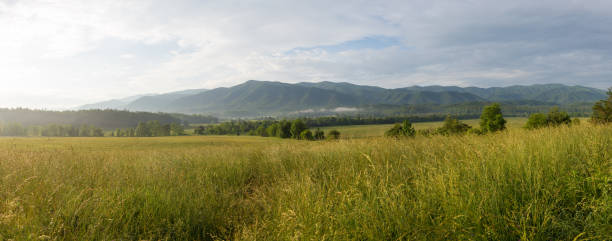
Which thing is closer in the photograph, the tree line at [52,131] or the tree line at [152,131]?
the tree line at [52,131]

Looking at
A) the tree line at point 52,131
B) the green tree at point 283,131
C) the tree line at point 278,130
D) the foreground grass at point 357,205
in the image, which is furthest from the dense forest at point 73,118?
the foreground grass at point 357,205

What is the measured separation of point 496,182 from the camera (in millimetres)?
3258

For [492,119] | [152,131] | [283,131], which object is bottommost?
[283,131]

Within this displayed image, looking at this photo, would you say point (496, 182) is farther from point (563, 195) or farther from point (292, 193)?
point (292, 193)

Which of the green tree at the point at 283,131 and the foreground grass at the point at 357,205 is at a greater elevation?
the foreground grass at the point at 357,205

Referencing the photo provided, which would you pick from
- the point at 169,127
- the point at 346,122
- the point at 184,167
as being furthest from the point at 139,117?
the point at 184,167

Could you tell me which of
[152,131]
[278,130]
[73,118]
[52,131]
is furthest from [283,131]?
[73,118]

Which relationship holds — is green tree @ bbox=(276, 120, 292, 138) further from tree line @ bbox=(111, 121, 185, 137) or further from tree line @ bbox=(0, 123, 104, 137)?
tree line @ bbox=(0, 123, 104, 137)

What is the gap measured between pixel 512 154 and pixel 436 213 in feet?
6.88

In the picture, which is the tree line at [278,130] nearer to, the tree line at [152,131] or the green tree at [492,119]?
the tree line at [152,131]

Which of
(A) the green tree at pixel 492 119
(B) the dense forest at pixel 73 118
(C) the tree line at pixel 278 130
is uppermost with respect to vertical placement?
(B) the dense forest at pixel 73 118

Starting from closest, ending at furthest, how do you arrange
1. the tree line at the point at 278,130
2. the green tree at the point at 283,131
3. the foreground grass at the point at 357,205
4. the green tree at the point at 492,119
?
the foreground grass at the point at 357,205, the green tree at the point at 492,119, the tree line at the point at 278,130, the green tree at the point at 283,131

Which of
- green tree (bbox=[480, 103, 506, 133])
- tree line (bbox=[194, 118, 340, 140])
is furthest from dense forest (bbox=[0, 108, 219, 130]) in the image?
green tree (bbox=[480, 103, 506, 133])

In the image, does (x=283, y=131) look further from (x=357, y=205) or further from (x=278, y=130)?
(x=357, y=205)
